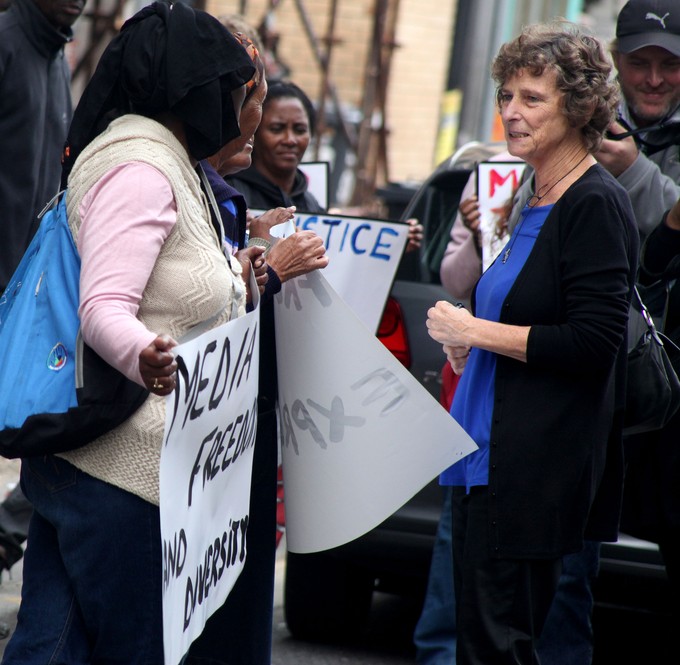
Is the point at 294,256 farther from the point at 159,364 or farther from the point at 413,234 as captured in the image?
the point at 413,234

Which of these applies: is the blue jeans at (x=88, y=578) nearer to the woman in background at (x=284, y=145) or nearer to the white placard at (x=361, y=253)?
the white placard at (x=361, y=253)

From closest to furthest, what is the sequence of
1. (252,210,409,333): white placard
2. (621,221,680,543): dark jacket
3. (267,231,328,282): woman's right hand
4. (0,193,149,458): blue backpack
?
(0,193,149,458): blue backpack < (267,231,328,282): woman's right hand < (621,221,680,543): dark jacket < (252,210,409,333): white placard

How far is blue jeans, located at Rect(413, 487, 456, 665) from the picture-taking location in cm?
393

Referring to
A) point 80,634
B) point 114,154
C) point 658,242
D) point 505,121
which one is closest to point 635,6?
point 658,242

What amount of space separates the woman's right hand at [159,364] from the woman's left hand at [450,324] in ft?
2.86

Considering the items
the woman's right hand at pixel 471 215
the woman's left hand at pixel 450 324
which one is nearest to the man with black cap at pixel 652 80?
the woman's right hand at pixel 471 215

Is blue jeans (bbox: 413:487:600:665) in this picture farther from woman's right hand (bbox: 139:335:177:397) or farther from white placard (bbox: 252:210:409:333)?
woman's right hand (bbox: 139:335:177:397)

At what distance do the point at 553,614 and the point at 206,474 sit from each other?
4.98ft

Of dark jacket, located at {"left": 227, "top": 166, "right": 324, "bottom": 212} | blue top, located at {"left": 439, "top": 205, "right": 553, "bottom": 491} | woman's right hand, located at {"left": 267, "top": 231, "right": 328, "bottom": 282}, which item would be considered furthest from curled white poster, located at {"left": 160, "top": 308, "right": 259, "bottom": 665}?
dark jacket, located at {"left": 227, "top": 166, "right": 324, "bottom": 212}

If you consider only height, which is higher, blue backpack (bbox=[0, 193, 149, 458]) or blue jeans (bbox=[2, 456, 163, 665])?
blue backpack (bbox=[0, 193, 149, 458])

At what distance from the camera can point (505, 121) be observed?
10.2 ft

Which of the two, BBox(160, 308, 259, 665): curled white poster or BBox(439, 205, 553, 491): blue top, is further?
BBox(439, 205, 553, 491): blue top

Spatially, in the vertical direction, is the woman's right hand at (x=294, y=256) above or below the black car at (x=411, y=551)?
above

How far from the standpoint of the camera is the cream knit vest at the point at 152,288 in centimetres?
256
